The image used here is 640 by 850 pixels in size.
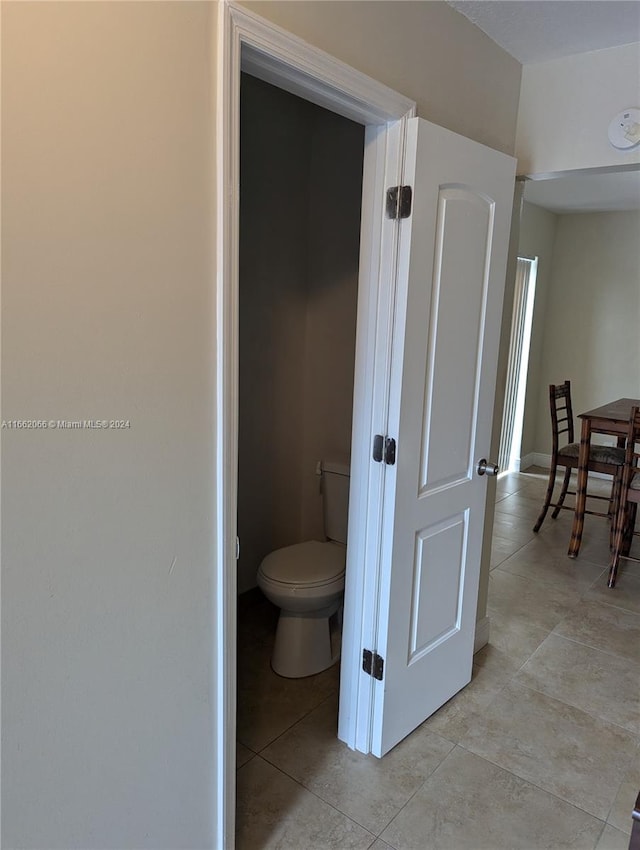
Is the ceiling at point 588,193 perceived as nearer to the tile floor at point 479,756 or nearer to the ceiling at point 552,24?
the ceiling at point 552,24

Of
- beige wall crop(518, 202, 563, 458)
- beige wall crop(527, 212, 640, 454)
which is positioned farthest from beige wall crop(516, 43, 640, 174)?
beige wall crop(527, 212, 640, 454)

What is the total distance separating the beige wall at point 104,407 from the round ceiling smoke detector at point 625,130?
1521mm

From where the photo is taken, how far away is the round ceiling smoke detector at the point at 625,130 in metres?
1.96

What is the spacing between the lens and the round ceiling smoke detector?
1957mm

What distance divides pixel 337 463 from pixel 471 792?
1424 millimetres

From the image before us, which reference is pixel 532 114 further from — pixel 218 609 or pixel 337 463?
pixel 218 609

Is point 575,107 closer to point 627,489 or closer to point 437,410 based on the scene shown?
point 437,410

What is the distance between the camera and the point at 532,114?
219 centimetres

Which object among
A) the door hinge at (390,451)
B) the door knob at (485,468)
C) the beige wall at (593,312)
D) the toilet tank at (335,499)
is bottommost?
the toilet tank at (335,499)

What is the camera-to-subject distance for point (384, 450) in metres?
1.78

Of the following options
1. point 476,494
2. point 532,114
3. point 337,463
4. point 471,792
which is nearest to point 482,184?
point 532,114

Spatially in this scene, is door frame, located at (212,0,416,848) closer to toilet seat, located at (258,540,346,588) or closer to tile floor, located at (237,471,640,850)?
tile floor, located at (237,471,640,850)

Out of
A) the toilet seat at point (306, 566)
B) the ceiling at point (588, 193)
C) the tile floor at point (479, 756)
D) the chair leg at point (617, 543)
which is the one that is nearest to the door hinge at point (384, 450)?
the toilet seat at point (306, 566)

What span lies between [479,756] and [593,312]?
470 centimetres
